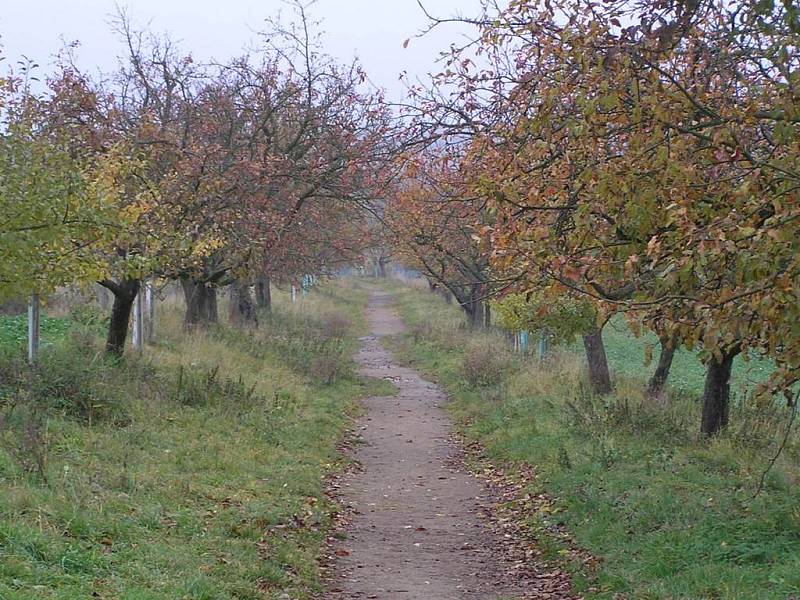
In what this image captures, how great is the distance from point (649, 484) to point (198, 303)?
589 inches

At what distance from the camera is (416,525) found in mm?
10078

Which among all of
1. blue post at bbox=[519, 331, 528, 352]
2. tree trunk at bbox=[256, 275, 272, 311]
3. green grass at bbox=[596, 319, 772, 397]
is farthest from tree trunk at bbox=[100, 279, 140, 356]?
tree trunk at bbox=[256, 275, 272, 311]

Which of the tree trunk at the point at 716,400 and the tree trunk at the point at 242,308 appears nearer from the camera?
the tree trunk at the point at 716,400

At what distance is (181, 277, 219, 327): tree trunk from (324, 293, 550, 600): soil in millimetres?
6217

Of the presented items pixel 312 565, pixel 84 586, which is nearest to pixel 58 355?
pixel 312 565

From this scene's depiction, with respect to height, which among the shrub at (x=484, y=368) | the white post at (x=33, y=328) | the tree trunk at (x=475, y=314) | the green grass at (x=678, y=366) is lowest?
the green grass at (x=678, y=366)

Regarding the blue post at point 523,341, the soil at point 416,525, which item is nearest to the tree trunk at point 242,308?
the blue post at point 523,341

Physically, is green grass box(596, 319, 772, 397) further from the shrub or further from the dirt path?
the dirt path

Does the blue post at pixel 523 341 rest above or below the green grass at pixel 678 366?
Result: above

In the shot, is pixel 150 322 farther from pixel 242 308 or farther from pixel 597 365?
pixel 242 308

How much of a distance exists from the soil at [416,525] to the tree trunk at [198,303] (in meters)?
6.22

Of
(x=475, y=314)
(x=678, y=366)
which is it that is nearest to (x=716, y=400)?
(x=678, y=366)

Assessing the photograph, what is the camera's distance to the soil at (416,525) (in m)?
7.96

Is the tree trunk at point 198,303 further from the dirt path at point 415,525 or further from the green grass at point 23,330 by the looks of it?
Answer: the dirt path at point 415,525
